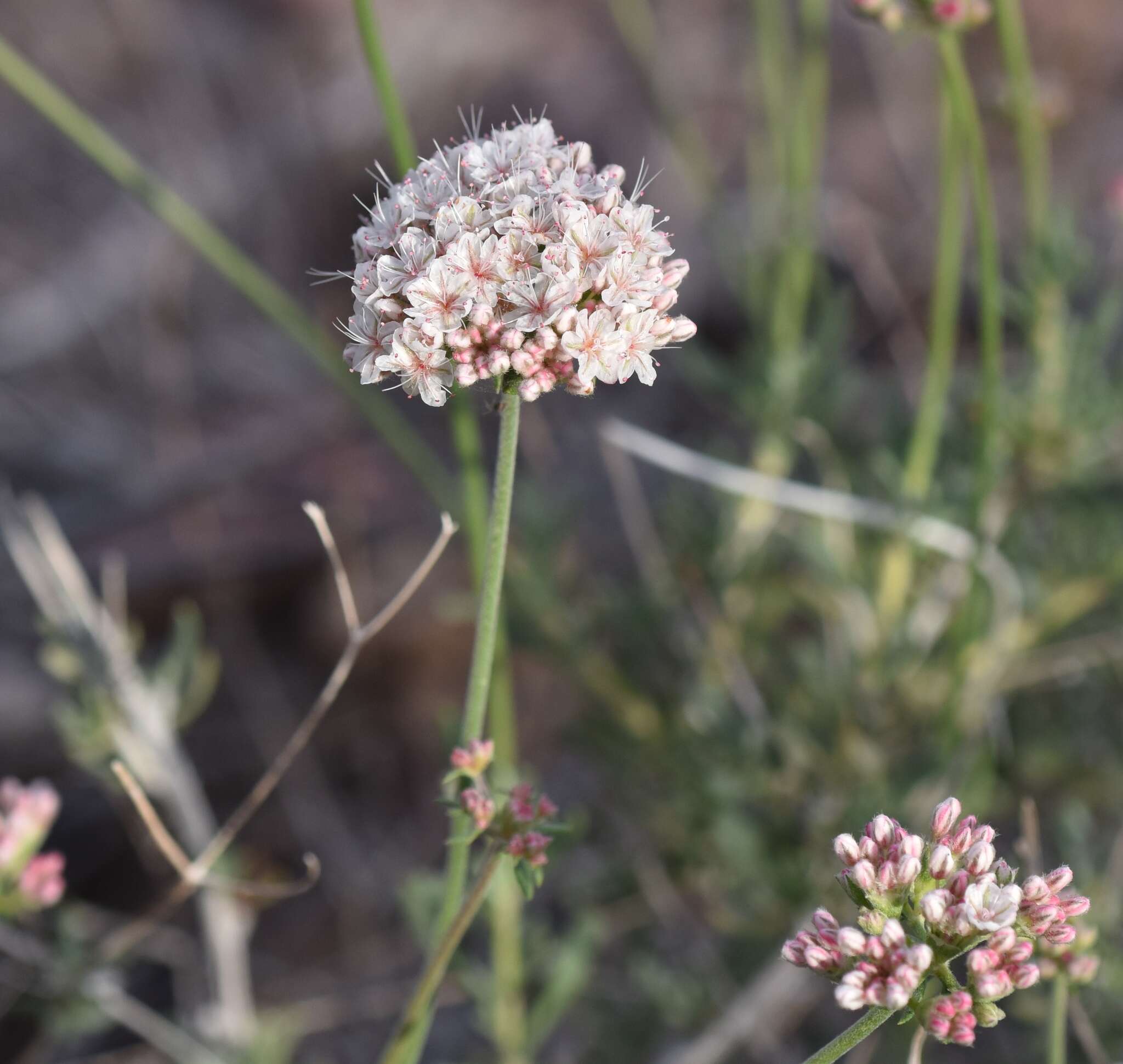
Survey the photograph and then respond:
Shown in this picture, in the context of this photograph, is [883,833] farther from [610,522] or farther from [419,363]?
[610,522]

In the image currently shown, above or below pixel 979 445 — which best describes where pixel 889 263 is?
above

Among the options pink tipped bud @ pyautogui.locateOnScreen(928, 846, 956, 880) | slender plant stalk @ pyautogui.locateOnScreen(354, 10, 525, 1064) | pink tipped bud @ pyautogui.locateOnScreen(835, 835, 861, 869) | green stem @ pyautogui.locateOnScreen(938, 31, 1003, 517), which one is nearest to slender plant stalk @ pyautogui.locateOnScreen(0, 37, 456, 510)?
slender plant stalk @ pyautogui.locateOnScreen(354, 10, 525, 1064)

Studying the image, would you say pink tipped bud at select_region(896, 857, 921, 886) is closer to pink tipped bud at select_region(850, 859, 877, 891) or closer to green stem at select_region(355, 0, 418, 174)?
→ pink tipped bud at select_region(850, 859, 877, 891)

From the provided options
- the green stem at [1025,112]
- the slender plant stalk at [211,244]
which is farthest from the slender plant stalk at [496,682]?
the green stem at [1025,112]

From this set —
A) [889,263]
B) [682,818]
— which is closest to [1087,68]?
[889,263]

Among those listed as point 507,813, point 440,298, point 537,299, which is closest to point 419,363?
point 440,298

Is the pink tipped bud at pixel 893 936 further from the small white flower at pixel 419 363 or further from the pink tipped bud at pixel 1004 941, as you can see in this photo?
the small white flower at pixel 419 363

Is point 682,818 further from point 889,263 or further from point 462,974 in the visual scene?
point 889,263
